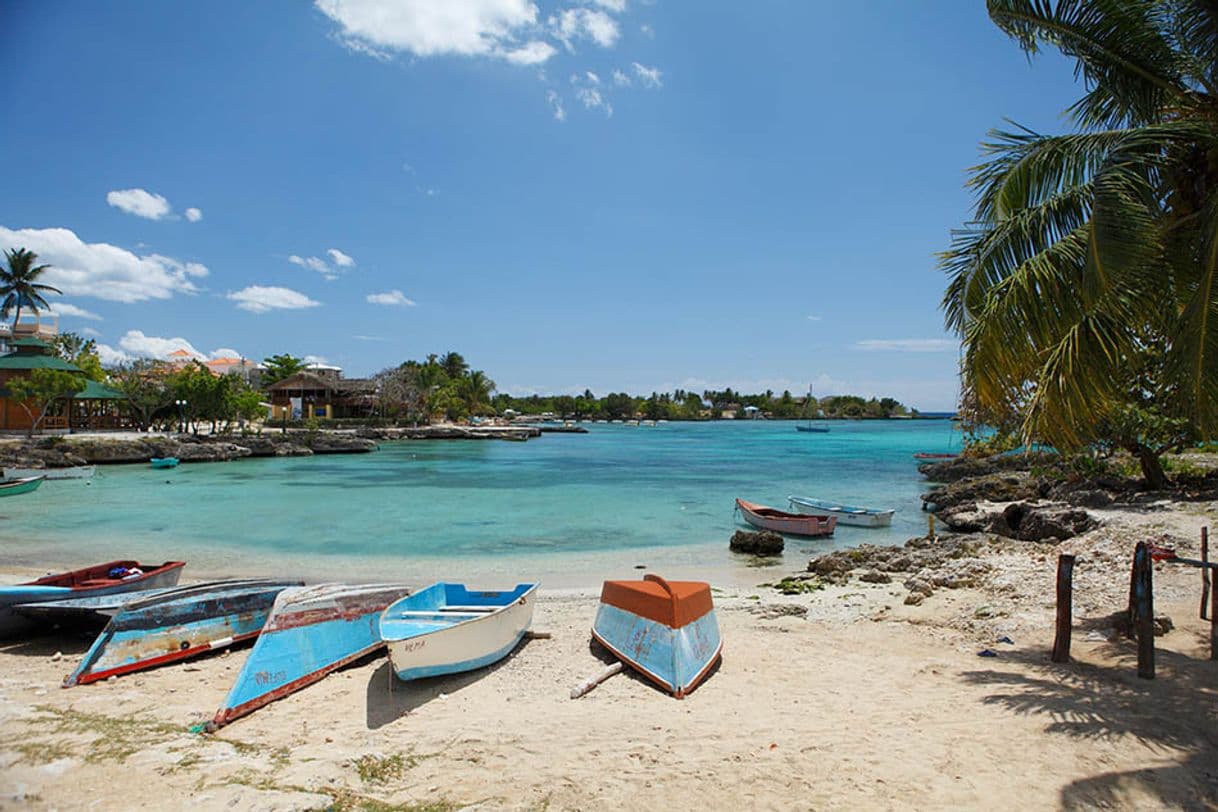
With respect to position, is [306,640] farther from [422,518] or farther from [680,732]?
[422,518]

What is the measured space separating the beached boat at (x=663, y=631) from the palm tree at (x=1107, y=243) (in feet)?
12.5

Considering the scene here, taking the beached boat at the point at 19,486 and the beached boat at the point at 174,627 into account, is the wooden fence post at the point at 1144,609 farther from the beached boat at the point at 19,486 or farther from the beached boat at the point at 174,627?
the beached boat at the point at 19,486

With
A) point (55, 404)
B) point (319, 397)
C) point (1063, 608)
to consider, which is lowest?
point (1063, 608)

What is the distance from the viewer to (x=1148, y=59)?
604 centimetres

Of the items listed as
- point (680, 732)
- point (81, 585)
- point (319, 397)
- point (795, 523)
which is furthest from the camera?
point (319, 397)

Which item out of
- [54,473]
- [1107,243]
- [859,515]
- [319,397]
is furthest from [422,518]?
[319,397]

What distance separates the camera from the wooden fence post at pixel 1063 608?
6605 mm

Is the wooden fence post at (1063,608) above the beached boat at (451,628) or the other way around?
above

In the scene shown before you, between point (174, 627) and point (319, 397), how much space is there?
70.9 metres

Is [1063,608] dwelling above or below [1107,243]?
below

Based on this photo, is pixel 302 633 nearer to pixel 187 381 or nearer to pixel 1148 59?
pixel 1148 59

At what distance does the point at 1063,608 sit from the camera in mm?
6754

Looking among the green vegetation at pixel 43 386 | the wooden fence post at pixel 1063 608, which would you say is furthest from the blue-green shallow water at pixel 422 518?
the green vegetation at pixel 43 386

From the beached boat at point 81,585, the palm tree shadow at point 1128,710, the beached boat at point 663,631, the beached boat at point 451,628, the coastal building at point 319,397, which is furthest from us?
the coastal building at point 319,397
